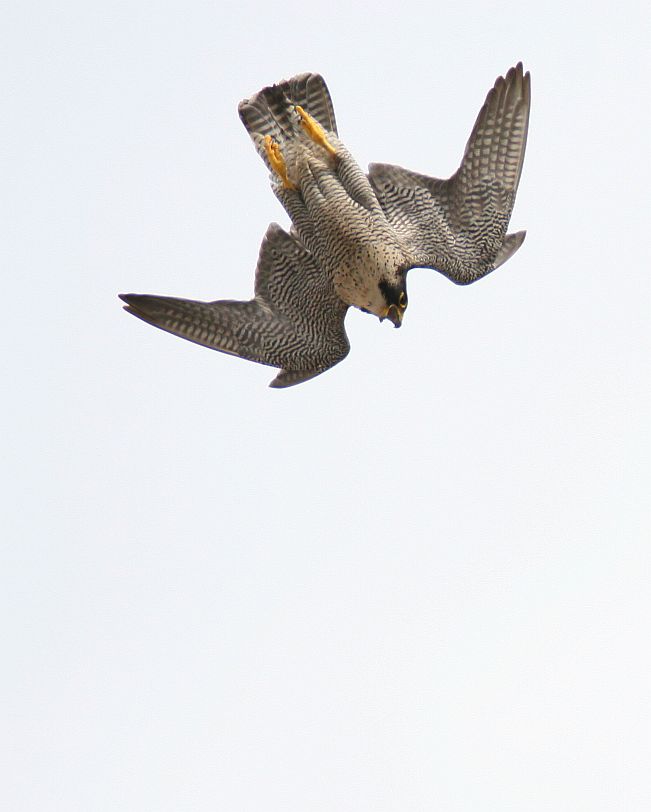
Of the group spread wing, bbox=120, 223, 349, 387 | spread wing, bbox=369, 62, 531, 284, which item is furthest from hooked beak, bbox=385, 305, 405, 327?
spread wing, bbox=369, 62, 531, 284

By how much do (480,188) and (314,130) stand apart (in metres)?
2.25

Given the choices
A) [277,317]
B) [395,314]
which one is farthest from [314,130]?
[395,314]

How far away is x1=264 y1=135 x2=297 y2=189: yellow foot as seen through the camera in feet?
75.4

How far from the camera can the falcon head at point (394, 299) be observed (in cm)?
2181

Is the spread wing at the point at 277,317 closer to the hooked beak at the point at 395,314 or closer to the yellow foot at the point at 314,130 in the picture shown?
the hooked beak at the point at 395,314

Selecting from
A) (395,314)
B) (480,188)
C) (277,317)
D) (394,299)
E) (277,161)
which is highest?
(277,161)

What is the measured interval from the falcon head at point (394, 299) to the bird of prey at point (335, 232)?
1 centimetres

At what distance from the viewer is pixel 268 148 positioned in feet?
76.0

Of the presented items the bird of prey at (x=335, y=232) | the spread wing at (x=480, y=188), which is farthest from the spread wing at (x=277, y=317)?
the spread wing at (x=480, y=188)

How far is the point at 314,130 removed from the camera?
23.0 metres

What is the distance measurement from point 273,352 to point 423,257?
2.21m

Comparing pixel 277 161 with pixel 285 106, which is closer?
pixel 277 161

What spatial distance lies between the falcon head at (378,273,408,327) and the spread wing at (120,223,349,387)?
1.01 m

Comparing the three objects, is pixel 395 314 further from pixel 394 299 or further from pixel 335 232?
pixel 335 232
